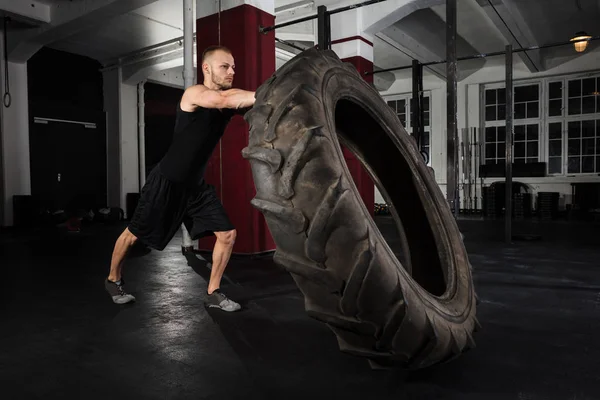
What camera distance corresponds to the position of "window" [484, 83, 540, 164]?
10.1 meters

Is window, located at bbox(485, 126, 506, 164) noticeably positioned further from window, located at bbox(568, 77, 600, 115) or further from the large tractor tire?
the large tractor tire

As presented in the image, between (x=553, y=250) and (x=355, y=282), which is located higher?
(x=355, y=282)

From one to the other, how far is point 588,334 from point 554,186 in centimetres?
897

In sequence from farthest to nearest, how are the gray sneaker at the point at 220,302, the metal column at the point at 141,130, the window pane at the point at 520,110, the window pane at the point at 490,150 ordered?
the window pane at the point at 490,150 → the window pane at the point at 520,110 → the metal column at the point at 141,130 → the gray sneaker at the point at 220,302

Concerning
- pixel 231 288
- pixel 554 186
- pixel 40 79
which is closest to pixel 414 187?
pixel 231 288

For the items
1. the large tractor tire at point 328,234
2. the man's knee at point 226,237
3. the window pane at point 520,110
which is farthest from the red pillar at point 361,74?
the window pane at point 520,110

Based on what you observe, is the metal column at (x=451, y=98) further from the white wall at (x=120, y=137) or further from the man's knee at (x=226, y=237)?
the white wall at (x=120, y=137)

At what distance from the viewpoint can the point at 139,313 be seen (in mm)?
2256

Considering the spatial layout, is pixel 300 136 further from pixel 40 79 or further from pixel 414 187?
pixel 40 79

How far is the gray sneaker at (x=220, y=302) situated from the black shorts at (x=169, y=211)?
1.07 feet

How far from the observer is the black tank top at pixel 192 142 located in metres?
2.14

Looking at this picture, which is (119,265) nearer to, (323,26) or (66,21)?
(323,26)

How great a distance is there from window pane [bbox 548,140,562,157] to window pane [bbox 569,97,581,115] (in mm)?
671

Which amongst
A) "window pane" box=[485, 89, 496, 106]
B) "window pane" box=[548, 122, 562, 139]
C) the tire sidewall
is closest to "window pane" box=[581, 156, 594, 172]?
"window pane" box=[548, 122, 562, 139]
